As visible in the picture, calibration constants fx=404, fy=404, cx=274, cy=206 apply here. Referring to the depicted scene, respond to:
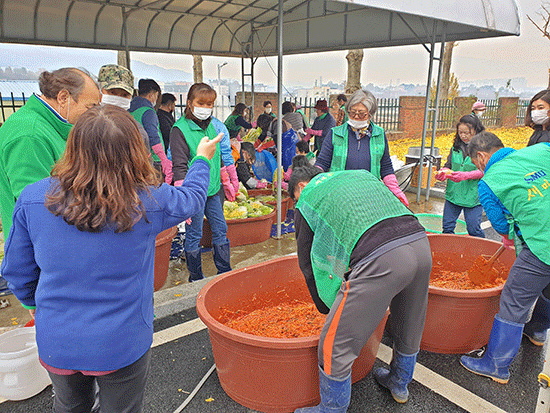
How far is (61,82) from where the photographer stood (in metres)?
2.19

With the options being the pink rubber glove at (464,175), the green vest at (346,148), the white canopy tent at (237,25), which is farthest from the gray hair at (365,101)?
the white canopy tent at (237,25)

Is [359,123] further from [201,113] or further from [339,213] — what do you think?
[339,213]

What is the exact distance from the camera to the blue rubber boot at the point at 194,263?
14.2ft

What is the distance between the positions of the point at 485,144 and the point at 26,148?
10.5 ft

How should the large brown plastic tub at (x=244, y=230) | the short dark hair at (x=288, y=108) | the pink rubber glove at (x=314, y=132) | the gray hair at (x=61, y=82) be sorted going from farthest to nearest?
the pink rubber glove at (x=314, y=132) < the short dark hair at (x=288, y=108) < the large brown plastic tub at (x=244, y=230) < the gray hair at (x=61, y=82)

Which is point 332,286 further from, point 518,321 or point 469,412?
point 518,321

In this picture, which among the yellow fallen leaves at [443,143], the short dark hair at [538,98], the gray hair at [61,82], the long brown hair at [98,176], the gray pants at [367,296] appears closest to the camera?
the long brown hair at [98,176]

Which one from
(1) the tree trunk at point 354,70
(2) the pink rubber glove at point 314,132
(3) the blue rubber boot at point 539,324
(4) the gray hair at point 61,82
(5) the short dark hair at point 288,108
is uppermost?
(1) the tree trunk at point 354,70

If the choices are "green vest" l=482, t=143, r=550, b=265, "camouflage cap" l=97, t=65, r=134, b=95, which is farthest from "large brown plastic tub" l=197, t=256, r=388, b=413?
"camouflage cap" l=97, t=65, r=134, b=95

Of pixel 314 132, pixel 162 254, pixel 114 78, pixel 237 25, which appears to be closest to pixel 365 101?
pixel 114 78

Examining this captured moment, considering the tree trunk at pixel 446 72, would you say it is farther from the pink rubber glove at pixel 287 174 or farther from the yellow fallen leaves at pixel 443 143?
the pink rubber glove at pixel 287 174

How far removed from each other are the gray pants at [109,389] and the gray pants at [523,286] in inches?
93.2

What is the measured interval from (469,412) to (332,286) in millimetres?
1283

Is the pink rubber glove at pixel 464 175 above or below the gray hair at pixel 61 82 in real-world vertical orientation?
below
